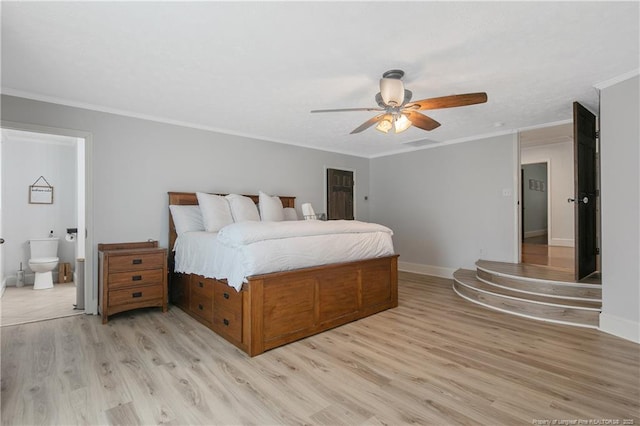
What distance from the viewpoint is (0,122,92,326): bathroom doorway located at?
4449mm

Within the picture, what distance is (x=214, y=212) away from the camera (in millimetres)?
3834

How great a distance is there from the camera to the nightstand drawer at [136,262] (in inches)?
129

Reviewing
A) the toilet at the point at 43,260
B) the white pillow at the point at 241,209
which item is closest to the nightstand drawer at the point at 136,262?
the white pillow at the point at 241,209

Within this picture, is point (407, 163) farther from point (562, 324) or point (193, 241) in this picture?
point (193, 241)

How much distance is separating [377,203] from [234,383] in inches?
197

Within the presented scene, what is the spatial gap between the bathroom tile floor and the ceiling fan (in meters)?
3.79

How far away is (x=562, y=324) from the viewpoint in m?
3.16

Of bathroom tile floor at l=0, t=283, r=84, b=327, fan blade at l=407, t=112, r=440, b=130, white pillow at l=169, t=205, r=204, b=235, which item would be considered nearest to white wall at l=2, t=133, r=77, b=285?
bathroom tile floor at l=0, t=283, r=84, b=327

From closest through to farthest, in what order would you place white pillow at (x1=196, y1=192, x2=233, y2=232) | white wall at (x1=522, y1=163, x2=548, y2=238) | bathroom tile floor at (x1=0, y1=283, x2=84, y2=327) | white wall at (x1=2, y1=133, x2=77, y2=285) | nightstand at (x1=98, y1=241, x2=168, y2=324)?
nightstand at (x1=98, y1=241, x2=168, y2=324)
bathroom tile floor at (x1=0, y1=283, x2=84, y2=327)
white pillow at (x1=196, y1=192, x2=233, y2=232)
white wall at (x1=2, y1=133, x2=77, y2=285)
white wall at (x1=522, y1=163, x2=548, y2=238)

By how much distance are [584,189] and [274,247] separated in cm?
343

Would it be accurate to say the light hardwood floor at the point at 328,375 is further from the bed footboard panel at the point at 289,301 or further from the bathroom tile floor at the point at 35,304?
the bathroom tile floor at the point at 35,304

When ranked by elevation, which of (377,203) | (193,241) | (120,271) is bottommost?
(120,271)

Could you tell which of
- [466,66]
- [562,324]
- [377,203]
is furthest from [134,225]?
[562,324]

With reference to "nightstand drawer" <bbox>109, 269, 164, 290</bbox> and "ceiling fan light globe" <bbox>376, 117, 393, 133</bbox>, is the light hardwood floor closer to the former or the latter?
"nightstand drawer" <bbox>109, 269, 164, 290</bbox>
